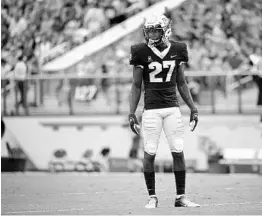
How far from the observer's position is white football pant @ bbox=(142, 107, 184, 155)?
12.5m

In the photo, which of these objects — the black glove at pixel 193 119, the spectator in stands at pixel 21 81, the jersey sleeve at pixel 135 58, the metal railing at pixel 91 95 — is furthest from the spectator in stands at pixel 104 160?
the jersey sleeve at pixel 135 58

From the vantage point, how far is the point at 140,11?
26578 mm

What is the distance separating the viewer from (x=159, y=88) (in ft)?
41.0

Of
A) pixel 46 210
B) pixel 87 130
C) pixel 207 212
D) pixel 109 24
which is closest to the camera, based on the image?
pixel 207 212

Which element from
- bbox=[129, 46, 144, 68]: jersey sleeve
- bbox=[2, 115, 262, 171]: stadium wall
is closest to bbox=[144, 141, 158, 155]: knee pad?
bbox=[129, 46, 144, 68]: jersey sleeve

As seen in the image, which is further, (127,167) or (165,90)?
(127,167)

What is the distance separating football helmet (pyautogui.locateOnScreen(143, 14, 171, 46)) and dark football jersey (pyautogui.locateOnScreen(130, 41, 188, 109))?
97mm

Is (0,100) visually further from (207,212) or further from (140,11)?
(207,212)

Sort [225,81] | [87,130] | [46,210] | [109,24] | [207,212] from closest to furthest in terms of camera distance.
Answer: [207,212] → [46,210] → [225,81] → [87,130] → [109,24]

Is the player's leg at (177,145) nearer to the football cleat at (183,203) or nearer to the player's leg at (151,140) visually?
the football cleat at (183,203)

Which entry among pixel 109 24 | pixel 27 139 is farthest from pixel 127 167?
pixel 109 24

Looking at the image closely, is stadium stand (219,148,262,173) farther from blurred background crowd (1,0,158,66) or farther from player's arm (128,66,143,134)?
player's arm (128,66,143,134)

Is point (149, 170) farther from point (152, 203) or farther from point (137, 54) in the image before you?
point (137, 54)

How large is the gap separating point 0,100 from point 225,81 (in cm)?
506
